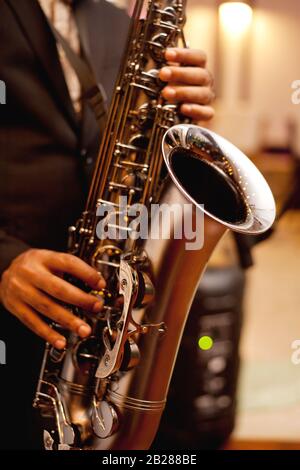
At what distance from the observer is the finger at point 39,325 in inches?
38.3

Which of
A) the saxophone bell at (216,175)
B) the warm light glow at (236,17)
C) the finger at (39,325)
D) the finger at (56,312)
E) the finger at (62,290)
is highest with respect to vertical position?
the warm light glow at (236,17)

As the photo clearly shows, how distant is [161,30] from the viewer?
1112 millimetres

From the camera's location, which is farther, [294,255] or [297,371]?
[294,255]

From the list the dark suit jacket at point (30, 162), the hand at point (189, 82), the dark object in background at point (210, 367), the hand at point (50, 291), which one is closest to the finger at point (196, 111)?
the hand at point (189, 82)

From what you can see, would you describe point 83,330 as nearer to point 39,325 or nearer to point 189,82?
point 39,325

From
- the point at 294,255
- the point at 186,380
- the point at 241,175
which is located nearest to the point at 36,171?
the point at 241,175

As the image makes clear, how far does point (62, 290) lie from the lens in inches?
37.4

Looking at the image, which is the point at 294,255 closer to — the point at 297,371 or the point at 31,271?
the point at 297,371

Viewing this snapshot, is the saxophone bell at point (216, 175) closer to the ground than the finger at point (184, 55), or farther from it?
closer to the ground

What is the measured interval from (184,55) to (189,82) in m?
0.05

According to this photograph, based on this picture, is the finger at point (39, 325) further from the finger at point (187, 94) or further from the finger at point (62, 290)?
the finger at point (187, 94)

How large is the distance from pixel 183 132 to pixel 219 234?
180 mm

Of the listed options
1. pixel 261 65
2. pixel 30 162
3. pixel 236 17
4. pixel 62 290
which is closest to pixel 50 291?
pixel 62 290

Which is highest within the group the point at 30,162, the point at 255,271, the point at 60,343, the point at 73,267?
the point at 30,162
